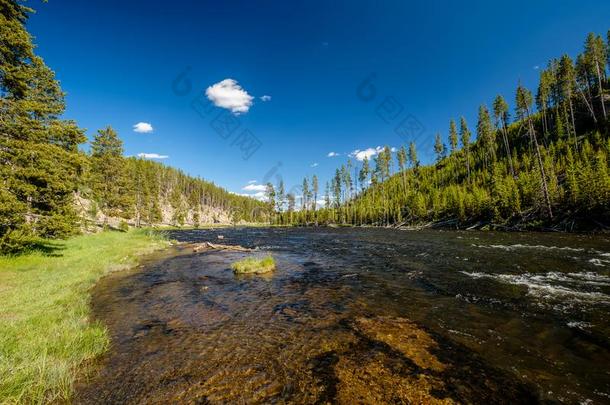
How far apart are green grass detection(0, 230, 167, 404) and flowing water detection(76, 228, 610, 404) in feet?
2.13

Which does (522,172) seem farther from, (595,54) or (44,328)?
(44,328)

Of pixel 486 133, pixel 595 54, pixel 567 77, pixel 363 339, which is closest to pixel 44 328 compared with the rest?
pixel 363 339

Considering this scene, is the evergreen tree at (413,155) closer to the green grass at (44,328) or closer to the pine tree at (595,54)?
the pine tree at (595,54)

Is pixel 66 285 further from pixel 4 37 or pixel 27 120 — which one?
pixel 4 37

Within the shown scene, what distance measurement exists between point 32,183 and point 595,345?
95.3 ft

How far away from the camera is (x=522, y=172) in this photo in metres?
55.5

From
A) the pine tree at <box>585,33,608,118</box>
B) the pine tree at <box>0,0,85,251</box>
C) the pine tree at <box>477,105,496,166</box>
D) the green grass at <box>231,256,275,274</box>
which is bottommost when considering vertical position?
the green grass at <box>231,256,275,274</box>

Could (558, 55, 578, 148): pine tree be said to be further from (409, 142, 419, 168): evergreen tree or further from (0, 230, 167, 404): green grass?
(0, 230, 167, 404): green grass

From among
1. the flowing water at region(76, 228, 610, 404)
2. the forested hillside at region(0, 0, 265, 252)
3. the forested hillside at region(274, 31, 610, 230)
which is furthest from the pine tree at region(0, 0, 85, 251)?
the forested hillside at region(274, 31, 610, 230)

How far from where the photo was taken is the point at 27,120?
57.7 feet

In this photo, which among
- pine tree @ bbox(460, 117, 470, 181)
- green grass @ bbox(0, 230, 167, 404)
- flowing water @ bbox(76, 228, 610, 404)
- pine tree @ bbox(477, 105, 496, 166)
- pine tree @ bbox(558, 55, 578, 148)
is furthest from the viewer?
pine tree @ bbox(460, 117, 470, 181)

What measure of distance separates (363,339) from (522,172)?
2565 inches

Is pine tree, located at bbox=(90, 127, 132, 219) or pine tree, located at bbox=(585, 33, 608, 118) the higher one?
pine tree, located at bbox=(585, 33, 608, 118)

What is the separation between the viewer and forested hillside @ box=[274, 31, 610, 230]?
41844 millimetres
